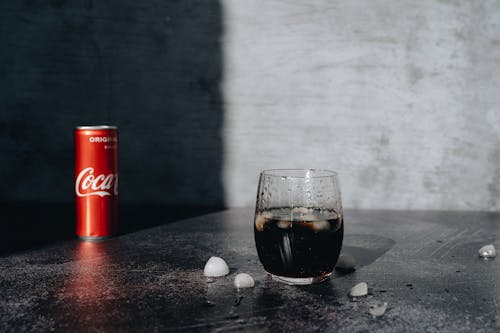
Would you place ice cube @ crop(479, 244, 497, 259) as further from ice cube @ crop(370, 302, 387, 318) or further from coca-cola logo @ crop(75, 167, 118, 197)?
coca-cola logo @ crop(75, 167, 118, 197)

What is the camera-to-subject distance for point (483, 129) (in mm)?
1484

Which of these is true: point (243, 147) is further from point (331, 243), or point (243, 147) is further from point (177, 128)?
point (331, 243)

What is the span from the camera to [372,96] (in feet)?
4.95

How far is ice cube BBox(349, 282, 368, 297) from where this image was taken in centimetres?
74

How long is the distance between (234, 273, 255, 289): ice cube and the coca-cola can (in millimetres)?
407

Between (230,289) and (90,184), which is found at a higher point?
(90,184)

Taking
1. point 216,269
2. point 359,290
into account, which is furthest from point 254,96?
point 359,290

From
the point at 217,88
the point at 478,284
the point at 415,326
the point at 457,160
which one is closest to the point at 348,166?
the point at 457,160

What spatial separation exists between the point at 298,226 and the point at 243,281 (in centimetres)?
12

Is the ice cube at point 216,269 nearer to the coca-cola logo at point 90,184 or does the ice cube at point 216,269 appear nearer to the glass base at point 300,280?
the glass base at point 300,280

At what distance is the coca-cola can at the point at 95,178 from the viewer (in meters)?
1.05

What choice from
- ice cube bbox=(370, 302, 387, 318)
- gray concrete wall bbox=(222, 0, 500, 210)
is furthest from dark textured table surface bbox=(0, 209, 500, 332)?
gray concrete wall bbox=(222, 0, 500, 210)

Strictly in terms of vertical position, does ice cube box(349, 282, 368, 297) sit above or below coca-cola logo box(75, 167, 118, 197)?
below

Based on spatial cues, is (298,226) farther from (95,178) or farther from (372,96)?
(372,96)
